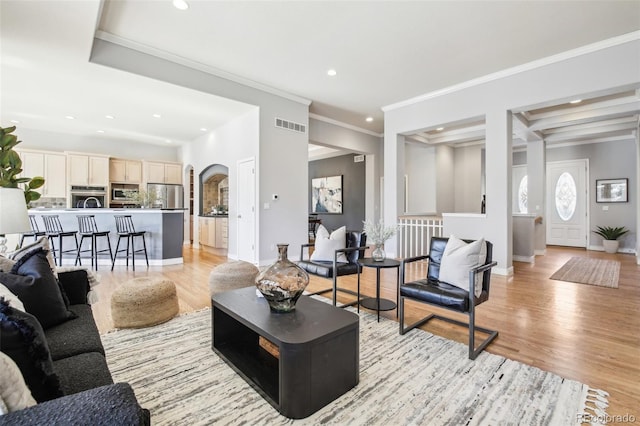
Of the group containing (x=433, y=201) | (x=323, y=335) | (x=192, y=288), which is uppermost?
(x=433, y=201)

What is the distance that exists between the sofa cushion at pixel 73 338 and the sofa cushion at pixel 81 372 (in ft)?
0.23

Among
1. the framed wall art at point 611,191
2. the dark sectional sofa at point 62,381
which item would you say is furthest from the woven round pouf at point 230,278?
the framed wall art at point 611,191

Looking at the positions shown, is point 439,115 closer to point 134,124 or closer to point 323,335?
point 323,335

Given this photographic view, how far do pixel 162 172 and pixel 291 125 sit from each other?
202 inches

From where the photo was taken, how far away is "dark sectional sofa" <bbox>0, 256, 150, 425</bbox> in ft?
2.48

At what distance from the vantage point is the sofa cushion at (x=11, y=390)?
0.76 metres

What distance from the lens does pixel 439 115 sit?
5.73 m

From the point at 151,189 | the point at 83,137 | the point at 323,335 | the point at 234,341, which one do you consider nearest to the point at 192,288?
the point at 234,341

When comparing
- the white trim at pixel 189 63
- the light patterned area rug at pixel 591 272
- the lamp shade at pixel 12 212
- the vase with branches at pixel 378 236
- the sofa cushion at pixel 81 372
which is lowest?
the light patterned area rug at pixel 591 272

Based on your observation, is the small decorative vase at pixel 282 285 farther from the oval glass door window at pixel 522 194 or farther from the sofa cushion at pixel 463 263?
the oval glass door window at pixel 522 194

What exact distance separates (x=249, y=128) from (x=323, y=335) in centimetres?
514

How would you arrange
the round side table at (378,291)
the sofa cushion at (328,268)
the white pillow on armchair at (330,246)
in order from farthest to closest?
1. the white pillow on armchair at (330,246)
2. the sofa cushion at (328,268)
3. the round side table at (378,291)

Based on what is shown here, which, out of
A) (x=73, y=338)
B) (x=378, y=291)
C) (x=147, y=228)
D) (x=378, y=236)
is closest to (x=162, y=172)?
(x=147, y=228)

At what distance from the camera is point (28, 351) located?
3.09 ft
